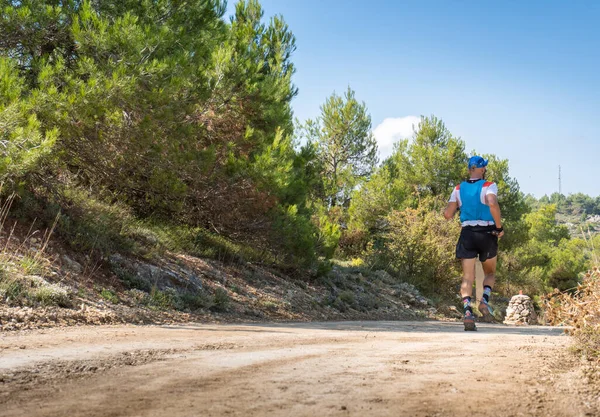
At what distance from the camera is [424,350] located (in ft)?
17.1

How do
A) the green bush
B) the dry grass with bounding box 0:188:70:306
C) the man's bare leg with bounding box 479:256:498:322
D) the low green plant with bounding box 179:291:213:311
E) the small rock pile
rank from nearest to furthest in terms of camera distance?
the dry grass with bounding box 0:188:70:306, the man's bare leg with bounding box 479:256:498:322, the low green plant with bounding box 179:291:213:311, the small rock pile, the green bush

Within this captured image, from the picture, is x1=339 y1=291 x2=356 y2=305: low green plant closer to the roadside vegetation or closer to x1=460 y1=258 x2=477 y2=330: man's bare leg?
the roadside vegetation

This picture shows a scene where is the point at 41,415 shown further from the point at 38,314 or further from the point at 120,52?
the point at 120,52

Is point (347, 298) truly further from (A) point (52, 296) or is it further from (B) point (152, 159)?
(A) point (52, 296)

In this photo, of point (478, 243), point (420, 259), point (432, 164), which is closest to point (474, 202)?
point (478, 243)

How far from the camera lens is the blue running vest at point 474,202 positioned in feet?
28.2

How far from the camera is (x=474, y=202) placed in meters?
8.61

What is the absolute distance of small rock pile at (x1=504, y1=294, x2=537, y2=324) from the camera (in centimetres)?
1794

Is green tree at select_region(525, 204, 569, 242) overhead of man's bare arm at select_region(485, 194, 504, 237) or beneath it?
overhead

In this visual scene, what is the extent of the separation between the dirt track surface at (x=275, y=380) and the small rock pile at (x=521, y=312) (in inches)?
530

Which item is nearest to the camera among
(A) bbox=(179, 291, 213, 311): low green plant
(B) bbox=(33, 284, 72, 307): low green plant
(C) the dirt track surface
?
(C) the dirt track surface

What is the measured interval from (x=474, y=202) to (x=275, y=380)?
590 centimetres

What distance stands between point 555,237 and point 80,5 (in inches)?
2078

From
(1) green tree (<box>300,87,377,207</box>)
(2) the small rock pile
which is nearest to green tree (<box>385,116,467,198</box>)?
(1) green tree (<box>300,87,377,207</box>)
